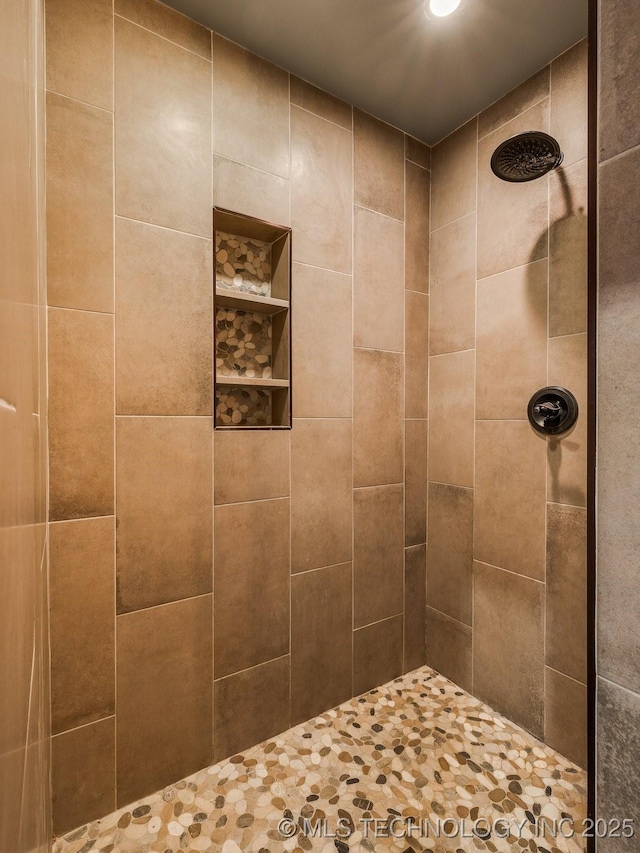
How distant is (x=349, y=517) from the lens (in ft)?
5.58

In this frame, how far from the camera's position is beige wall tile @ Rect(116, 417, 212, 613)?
1.25 m

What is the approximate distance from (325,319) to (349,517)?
774 mm

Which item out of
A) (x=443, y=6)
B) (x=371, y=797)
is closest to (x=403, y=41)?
(x=443, y=6)

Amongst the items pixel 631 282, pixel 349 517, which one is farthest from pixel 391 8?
pixel 349 517

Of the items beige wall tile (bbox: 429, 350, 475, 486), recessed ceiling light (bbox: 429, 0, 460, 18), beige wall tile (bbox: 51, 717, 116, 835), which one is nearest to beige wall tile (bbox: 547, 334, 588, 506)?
beige wall tile (bbox: 429, 350, 475, 486)

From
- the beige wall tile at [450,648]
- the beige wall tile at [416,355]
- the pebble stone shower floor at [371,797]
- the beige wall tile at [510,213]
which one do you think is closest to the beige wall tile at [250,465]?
the beige wall tile at [416,355]

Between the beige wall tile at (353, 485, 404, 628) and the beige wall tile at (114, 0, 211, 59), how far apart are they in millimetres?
1590

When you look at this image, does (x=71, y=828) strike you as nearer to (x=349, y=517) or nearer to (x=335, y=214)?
(x=349, y=517)

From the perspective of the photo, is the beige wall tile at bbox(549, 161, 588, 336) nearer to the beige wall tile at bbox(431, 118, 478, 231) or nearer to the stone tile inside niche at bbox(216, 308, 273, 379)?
the beige wall tile at bbox(431, 118, 478, 231)

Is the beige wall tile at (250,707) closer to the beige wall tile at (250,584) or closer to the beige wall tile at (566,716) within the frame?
the beige wall tile at (250,584)

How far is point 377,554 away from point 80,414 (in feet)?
4.00

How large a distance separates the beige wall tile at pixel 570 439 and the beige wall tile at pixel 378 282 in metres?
0.62

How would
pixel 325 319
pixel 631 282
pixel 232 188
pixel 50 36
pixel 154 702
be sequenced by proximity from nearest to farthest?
pixel 631 282 < pixel 50 36 < pixel 154 702 < pixel 232 188 < pixel 325 319

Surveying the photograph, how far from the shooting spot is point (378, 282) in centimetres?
178
